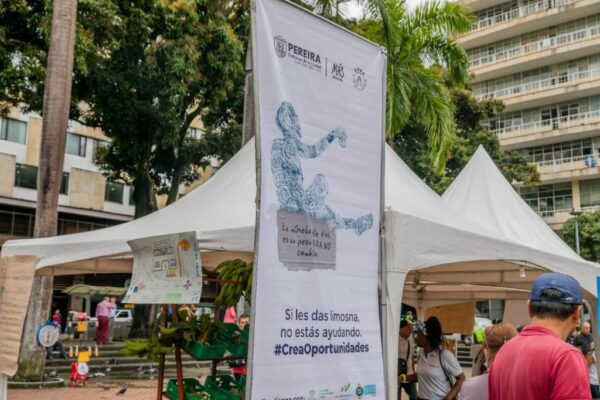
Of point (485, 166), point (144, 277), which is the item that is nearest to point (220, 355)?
point (144, 277)

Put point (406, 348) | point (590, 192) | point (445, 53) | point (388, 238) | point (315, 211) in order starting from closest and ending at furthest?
point (315, 211) < point (388, 238) < point (406, 348) < point (445, 53) < point (590, 192)

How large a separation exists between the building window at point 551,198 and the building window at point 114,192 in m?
25.9

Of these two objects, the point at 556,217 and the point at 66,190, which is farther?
the point at 556,217

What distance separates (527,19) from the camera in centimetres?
4616

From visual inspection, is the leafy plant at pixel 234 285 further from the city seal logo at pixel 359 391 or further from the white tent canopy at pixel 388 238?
the city seal logo at pixel 359 391

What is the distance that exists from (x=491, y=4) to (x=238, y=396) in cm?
4910

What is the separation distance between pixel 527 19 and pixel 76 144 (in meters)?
31.7

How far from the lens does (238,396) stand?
16.7 ft

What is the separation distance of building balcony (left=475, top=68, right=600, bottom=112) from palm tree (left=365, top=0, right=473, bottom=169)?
2729 centimetres

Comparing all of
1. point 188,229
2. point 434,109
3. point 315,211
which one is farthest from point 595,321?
point 434,109

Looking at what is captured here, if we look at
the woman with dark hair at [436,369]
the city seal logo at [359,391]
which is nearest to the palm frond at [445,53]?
the woman with dark hair at [436,369]

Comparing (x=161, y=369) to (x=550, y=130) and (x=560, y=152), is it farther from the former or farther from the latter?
(x=560, y=152)

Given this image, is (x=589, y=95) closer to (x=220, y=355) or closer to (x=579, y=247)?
(x=579, y=247)

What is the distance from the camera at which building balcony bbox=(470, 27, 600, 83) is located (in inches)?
1710
